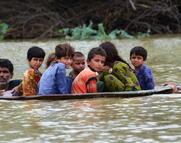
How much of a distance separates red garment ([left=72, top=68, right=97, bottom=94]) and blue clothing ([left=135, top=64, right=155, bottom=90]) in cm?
78

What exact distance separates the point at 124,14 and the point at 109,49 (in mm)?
18105

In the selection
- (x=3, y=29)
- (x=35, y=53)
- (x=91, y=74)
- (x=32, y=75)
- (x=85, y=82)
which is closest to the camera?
(x=91, y=74)

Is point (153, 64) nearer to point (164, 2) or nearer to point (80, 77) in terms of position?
point (80, 77)

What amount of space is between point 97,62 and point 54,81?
530 millimetres

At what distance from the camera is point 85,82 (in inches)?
298

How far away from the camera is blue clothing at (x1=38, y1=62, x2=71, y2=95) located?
749 cm

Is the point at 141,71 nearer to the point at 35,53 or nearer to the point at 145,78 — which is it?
the point at 145,78

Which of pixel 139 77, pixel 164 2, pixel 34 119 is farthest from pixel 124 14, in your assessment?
pixel 34 119

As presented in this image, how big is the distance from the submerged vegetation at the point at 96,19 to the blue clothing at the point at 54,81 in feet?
52.7

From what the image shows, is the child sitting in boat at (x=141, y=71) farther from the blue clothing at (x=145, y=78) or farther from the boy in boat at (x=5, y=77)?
the boy in boat at (x=5, y=77)

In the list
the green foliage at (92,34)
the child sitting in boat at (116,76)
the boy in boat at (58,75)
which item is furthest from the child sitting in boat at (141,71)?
the green foliage at (92,34)

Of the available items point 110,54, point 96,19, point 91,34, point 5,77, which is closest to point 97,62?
point 110,54

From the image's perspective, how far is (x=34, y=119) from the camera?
6.14 meters

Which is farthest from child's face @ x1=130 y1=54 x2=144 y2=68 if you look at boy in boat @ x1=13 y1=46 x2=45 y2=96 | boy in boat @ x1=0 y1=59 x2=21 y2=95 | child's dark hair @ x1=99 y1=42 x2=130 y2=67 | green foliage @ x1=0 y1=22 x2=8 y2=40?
Result: green foliage @ x1=0 y1=22 x2=8 y2=40
